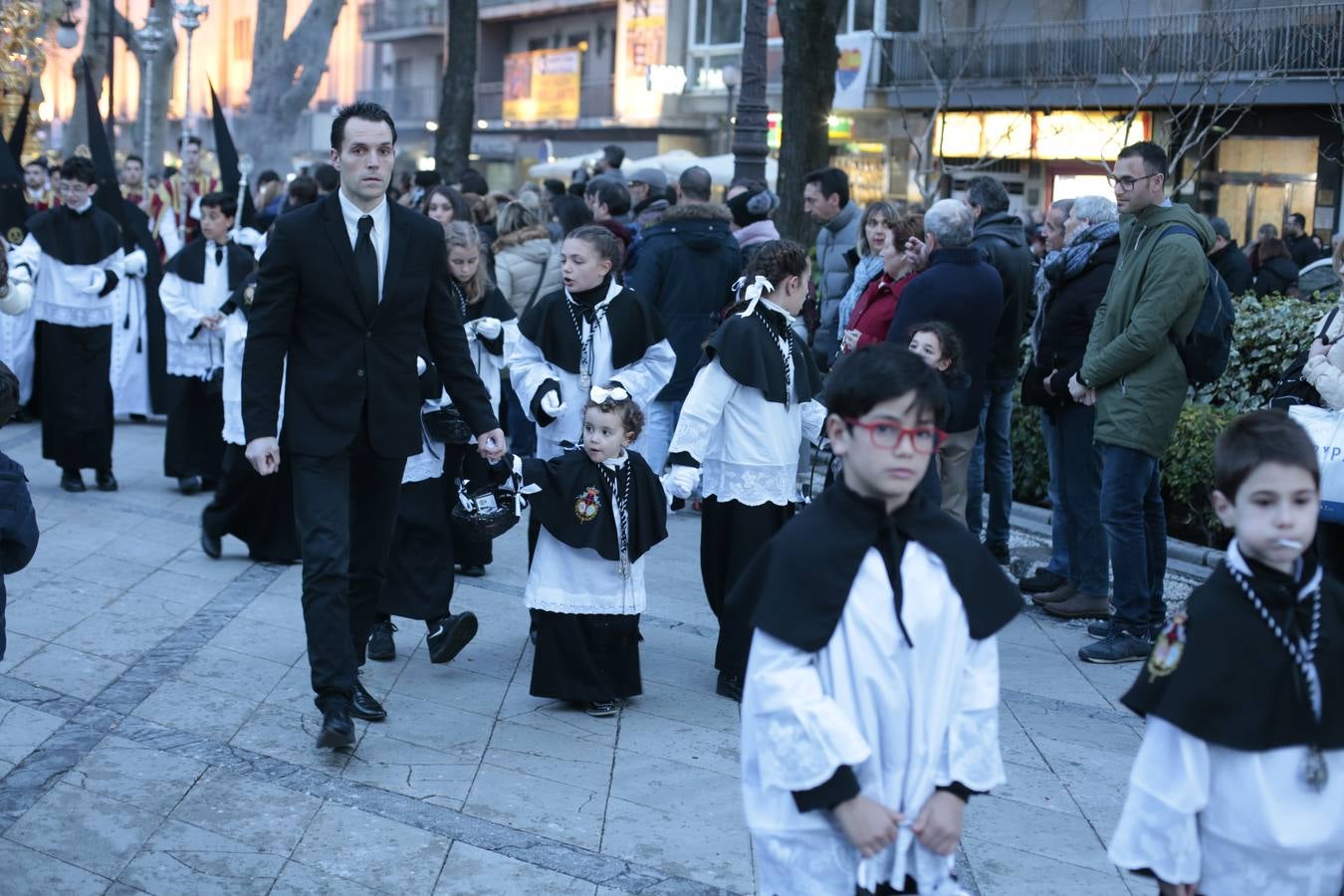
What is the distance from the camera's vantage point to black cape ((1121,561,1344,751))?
3129 millimetres

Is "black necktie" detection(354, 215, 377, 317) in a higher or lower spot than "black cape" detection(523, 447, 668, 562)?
higher

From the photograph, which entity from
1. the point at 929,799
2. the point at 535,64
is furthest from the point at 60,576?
the point at 535,64

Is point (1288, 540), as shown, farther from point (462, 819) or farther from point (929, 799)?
point (462, 819)

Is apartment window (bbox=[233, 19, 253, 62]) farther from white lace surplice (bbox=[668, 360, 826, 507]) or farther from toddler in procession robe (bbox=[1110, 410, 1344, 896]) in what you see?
toddler in procession robe (bbox=[1110, 410, 1344, 896])

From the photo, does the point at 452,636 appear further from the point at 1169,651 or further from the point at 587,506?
the point at 1169,651

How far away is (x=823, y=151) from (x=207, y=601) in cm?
901

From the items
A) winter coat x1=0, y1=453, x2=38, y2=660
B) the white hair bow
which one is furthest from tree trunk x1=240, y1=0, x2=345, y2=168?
winter coat x1=0, y1=453, x2=38, y2=660

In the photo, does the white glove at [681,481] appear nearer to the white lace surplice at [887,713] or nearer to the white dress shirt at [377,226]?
the white dress shirt at [377,226]

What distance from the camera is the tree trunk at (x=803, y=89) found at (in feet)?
50.2

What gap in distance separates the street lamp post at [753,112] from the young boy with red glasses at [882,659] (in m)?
11.0

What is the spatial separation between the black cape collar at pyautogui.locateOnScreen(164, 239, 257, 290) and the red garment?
4476mm

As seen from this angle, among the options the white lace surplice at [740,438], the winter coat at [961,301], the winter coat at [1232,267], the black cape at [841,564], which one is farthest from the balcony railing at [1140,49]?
the black cape at [841,564]

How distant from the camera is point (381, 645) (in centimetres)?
699

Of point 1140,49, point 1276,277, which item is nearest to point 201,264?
point 1276,277
